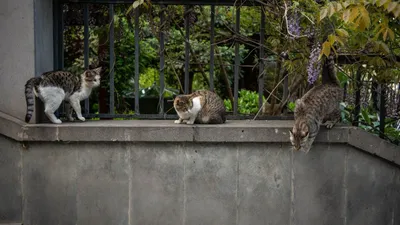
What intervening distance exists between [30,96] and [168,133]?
4.65 feet

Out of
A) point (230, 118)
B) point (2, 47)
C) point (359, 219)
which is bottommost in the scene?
point (359, 219)

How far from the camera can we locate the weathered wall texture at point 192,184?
5.32 m

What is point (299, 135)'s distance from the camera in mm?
4930

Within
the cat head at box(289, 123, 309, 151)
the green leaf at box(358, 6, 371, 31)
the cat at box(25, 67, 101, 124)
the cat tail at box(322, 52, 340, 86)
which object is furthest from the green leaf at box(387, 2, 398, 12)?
the cat at box(25, 67, 101, 124)

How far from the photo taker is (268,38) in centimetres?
634

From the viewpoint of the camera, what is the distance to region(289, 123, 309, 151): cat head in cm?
493

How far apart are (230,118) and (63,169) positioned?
6.42ft

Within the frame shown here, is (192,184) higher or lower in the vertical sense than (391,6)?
lower

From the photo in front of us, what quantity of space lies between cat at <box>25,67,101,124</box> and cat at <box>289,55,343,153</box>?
89.4 inches

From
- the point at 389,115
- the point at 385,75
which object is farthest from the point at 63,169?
the point at 389,115

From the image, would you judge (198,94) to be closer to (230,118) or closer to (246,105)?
(230,118)

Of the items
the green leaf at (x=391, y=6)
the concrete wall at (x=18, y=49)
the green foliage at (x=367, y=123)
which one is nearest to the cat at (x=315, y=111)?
the green foliage at (x=367, y=123)

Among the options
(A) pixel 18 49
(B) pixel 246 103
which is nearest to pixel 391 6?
(A) pixel 18 49

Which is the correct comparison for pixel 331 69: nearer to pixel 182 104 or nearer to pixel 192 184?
pixel 182 104
